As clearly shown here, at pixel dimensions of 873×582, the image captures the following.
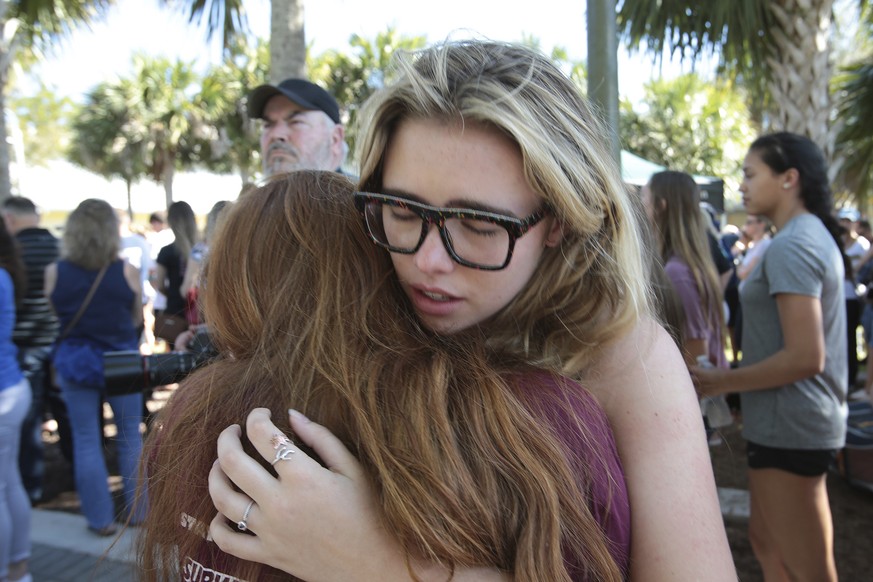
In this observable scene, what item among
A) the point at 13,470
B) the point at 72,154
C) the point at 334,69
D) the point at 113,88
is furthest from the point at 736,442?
the point at 72,154

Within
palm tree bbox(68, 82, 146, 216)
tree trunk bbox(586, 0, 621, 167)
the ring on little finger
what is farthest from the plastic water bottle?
palm tree bbox(68, 82, 146, 216)

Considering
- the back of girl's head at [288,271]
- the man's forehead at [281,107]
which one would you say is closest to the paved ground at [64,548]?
the man's forehead at [281,107]

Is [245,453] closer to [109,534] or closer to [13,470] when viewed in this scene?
[13,470]

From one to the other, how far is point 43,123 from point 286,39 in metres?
34.0

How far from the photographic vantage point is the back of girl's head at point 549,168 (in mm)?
1008

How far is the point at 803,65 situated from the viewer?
629 centimetres

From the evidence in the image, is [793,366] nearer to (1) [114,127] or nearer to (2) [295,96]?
(2) [295,96]

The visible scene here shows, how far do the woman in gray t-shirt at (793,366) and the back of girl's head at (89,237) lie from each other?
352cm

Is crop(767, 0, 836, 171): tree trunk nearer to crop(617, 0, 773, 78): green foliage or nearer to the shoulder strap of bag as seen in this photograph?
crop(617, 0, 773, 78): green foliage

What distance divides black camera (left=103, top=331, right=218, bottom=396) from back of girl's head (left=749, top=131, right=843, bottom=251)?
2.33 meters

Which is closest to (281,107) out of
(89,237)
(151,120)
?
(89,237)

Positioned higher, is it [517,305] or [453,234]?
[453,234]

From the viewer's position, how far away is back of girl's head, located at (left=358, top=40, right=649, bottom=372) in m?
1.01

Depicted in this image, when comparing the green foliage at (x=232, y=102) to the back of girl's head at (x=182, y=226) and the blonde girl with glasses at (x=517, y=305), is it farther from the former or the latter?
the blonde girl with glasses at (x=517, y=305)
